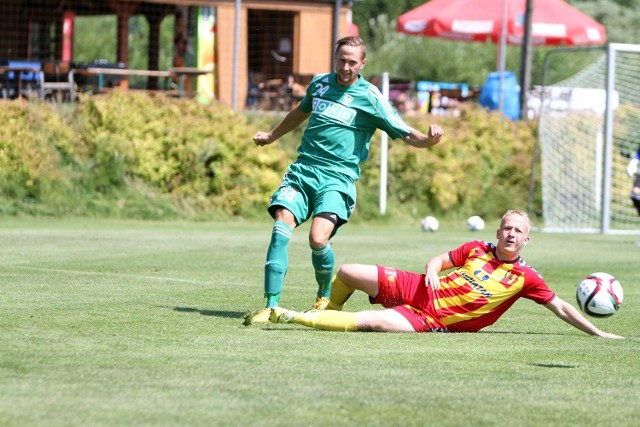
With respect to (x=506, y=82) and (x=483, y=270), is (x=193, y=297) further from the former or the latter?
(x=506, y=82)

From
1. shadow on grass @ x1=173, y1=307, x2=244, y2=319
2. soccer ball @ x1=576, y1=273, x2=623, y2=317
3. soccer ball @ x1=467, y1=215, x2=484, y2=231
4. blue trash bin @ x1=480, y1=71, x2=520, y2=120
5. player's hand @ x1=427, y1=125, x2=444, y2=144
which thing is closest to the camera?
soccer ball @ x1=576, y1=273, x2=623, y2=317

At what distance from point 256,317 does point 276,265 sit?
1.36 ft

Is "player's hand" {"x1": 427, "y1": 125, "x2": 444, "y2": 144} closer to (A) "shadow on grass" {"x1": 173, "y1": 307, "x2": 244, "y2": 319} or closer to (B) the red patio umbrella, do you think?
(A) "shadow on grass" {"x1": 173, "y1": 307, "x2": 244, "y2": 319}

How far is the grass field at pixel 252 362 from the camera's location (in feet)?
17.9

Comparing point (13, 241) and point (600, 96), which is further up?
point (600, 96)

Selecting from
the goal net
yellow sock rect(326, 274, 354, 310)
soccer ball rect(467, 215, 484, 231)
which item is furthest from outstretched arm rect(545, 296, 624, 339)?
the goal net

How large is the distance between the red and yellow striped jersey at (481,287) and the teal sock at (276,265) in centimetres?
107

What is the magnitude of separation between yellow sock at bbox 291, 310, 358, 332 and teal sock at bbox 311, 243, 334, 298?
85 cm

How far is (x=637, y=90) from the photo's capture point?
25703 millimetres

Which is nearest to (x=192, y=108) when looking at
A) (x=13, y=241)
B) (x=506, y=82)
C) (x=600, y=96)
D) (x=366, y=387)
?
(x=13, y=241)

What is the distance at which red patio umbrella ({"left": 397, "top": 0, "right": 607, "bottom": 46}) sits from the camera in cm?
3119

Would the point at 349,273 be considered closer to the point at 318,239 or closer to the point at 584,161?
the point at 318,239

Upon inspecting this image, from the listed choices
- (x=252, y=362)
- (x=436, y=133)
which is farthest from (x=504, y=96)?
(x=252, y=362)

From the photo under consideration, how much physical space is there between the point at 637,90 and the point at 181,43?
11.3 meters
